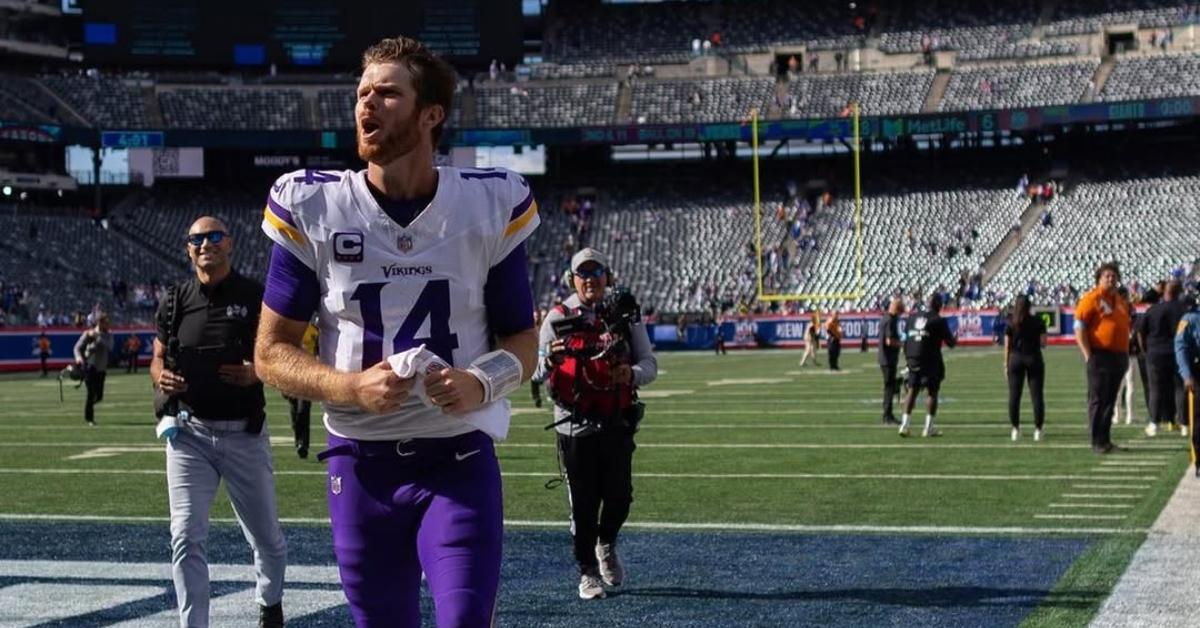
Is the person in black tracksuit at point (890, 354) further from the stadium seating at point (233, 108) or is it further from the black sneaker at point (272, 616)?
the stadium seating at point (233, 108)

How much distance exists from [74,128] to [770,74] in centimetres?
2585

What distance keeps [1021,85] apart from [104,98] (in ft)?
112

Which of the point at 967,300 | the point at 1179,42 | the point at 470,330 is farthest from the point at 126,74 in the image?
the point at 470,330

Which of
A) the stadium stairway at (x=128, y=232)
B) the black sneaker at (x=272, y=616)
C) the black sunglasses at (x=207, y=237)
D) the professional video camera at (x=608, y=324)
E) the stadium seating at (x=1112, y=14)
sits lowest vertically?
the black sneaker at (x=272, y=616)

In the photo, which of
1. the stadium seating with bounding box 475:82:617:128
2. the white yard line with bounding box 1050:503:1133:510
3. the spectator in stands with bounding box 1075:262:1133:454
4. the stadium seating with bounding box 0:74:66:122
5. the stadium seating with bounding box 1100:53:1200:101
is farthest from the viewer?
the stadium seating with bounding box 475:82:617:128

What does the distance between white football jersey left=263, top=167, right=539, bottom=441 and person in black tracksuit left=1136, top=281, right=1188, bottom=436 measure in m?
14.3

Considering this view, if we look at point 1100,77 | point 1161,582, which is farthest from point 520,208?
point 1100,77

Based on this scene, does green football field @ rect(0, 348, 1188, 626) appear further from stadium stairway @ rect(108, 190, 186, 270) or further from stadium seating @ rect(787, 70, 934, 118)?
stadium seating @ rect(787, 70, 934, 118)

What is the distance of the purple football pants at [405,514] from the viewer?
4.29 m

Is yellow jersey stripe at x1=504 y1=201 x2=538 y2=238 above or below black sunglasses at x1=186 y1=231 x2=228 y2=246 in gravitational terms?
below

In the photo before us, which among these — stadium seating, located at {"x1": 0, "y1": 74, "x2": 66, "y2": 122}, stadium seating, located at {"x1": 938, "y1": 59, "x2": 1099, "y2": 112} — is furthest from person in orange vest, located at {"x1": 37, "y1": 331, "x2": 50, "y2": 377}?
stadium seating, located at {"x1": 938, "y1": 59, "x2": 1099, "y2": 112}

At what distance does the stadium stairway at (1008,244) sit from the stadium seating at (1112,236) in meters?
0.26

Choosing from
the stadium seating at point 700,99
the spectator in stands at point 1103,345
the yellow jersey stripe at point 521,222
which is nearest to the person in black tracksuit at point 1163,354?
the spectator in stands at point 1103,345

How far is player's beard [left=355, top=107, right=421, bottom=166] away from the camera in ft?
14.1
